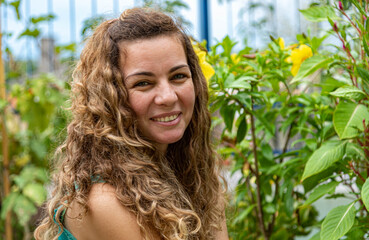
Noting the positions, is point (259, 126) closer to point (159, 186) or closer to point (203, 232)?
point (203, 232)

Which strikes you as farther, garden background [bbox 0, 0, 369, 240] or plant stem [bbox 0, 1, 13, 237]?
plant stem [bbox 0, 1, 13, 237]

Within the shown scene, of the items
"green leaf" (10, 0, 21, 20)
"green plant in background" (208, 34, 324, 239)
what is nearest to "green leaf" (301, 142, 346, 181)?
"green plant in background" (208, 34, 324, 239)

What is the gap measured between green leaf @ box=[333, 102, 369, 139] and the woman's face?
1.45 feet

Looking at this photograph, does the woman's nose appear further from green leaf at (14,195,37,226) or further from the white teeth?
green leaf at (14,195,37,226)

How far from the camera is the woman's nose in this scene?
1.34 meters

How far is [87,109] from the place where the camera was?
141 centimetres

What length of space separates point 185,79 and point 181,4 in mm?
1489

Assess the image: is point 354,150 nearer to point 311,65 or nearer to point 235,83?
point 311,65

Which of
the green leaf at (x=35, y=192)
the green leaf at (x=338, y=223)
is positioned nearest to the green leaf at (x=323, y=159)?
the green leaf at (x=338, y=223)

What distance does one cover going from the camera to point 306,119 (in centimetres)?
181

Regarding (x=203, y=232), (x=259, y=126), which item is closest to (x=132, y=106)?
(x=203, y=232)

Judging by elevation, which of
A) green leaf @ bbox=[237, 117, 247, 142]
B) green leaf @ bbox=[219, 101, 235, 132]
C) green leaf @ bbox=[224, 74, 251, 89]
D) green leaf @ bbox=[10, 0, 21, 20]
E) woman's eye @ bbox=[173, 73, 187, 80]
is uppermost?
green leaf @ bbox=[10, 0, 21, 20]

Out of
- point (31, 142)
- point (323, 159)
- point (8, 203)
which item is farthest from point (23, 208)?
point (323, 159)

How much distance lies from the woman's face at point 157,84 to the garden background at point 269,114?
245mm
